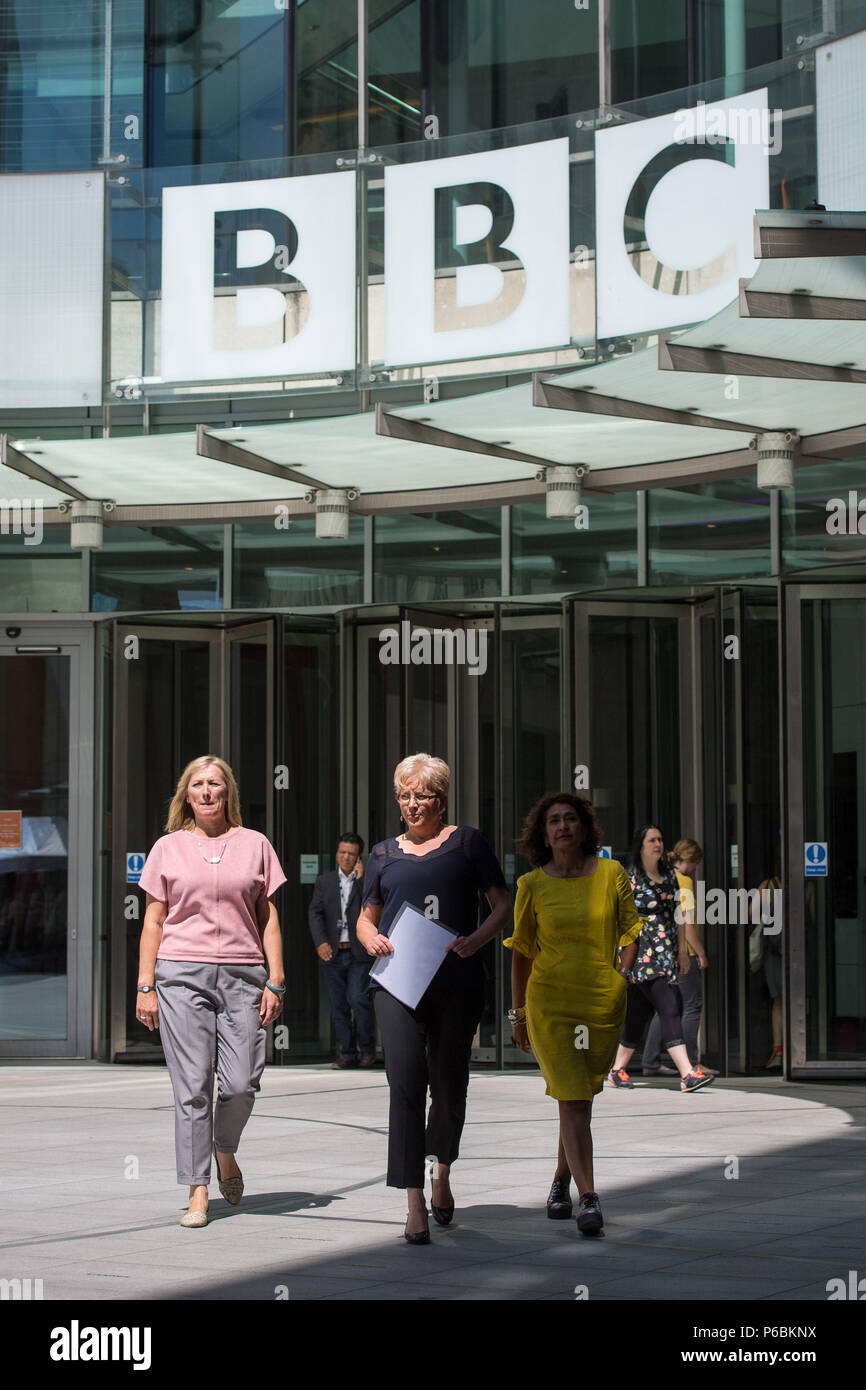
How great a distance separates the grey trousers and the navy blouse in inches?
27.3

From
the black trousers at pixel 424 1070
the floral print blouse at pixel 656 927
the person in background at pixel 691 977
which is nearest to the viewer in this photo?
the black trousers at pixel 424 1070

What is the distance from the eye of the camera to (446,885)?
6496 mm

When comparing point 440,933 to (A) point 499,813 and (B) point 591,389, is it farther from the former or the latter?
(A) point 499,813

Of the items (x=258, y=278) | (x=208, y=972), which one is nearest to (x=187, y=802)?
(x=208, y=972)

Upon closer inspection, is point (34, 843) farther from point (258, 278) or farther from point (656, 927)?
point (656, 927)

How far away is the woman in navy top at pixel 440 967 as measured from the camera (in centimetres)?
634

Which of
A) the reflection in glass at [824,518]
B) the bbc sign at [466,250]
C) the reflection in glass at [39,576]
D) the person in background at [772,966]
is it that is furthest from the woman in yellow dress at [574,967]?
the reflection in glass at [39,576]

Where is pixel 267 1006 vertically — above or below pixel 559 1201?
above

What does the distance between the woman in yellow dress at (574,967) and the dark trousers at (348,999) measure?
20.4 feet

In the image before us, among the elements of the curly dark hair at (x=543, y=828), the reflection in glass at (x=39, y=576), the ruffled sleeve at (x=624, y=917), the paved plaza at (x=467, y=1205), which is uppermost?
the reflection in glass at (x=39, y=576)

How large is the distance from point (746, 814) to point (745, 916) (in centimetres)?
67

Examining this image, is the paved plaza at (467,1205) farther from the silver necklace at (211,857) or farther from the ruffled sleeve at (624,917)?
the silver necklace at (211,857)

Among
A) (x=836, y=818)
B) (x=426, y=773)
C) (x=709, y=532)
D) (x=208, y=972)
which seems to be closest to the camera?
(x=426, y=773)

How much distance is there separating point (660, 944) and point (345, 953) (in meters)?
2.74
